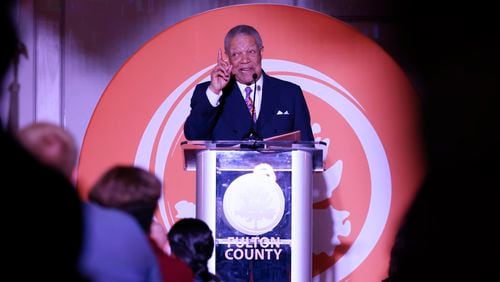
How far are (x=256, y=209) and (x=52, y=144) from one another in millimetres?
1961

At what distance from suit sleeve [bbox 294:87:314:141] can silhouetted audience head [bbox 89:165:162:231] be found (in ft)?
7.83

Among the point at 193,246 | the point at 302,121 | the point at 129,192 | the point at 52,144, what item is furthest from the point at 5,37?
the point at 302,121

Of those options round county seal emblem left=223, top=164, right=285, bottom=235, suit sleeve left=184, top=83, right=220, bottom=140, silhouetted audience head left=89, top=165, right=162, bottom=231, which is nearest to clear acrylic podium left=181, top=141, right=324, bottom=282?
round county seal emblem left=223, top=164, right=285, bottom=235

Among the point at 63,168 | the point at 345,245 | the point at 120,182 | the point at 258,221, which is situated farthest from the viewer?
the point at 345,245

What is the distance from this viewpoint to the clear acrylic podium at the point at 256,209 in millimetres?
4328

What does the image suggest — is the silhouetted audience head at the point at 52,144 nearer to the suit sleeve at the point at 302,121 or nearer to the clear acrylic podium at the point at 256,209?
the clear acrylic podium at the point at 256,209

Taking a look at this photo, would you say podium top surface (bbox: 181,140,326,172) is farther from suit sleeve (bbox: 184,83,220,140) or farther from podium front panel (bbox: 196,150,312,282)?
suit sleeve (bbox: 184,83,220,140)

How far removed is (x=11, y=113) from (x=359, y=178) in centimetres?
231

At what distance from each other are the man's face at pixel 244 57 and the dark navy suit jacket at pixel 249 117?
76 millimetres

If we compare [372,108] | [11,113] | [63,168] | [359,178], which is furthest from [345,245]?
[63,168]

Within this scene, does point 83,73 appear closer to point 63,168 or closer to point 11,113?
point 11,113

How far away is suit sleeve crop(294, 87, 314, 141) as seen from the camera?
5227 mm

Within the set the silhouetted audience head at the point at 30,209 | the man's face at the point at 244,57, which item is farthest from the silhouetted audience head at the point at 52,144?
the man's face at the point at 244,57

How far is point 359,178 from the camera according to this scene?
605 centimetres
